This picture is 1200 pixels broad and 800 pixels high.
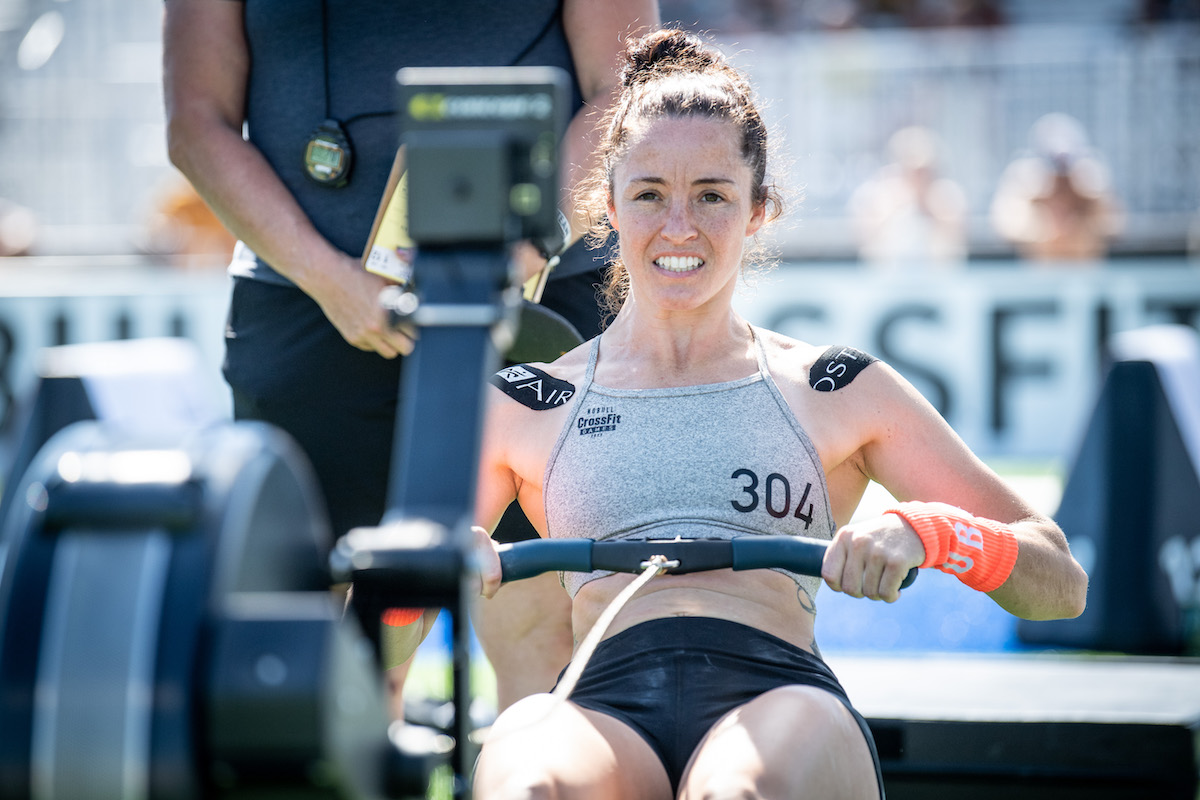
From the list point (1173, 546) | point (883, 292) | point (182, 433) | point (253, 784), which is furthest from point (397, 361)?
point (883, 292)

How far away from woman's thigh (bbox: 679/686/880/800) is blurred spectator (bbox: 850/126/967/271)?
27.2ft

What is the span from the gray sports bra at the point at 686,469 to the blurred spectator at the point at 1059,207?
8.03 metres

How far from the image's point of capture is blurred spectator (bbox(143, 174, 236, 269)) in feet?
35.3

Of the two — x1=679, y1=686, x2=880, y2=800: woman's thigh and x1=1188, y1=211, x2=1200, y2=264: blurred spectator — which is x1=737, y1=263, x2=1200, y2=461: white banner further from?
x1=679, y1=686, x2=880, y2=800: woman's thigh

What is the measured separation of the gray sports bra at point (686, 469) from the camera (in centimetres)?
220

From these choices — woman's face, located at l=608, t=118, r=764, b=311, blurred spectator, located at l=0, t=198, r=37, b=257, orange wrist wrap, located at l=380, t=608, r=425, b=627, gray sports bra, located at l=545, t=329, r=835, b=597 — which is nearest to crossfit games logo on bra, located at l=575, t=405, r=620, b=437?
gray sports bra, located at l=545, t=329, r=835, b=597

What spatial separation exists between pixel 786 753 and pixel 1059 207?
29.0 feet

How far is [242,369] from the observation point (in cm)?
272

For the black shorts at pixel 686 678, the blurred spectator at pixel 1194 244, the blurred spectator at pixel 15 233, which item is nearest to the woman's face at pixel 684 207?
the black shorts at pixel 686 678

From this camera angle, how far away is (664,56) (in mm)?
2504

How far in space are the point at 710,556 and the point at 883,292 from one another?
7090mm

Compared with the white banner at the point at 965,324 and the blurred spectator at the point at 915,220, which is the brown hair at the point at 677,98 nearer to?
the white banner at the point at 965,324

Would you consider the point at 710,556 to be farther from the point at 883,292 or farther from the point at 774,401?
the point at 883,292

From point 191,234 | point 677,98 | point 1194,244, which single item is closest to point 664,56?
point 677,98
